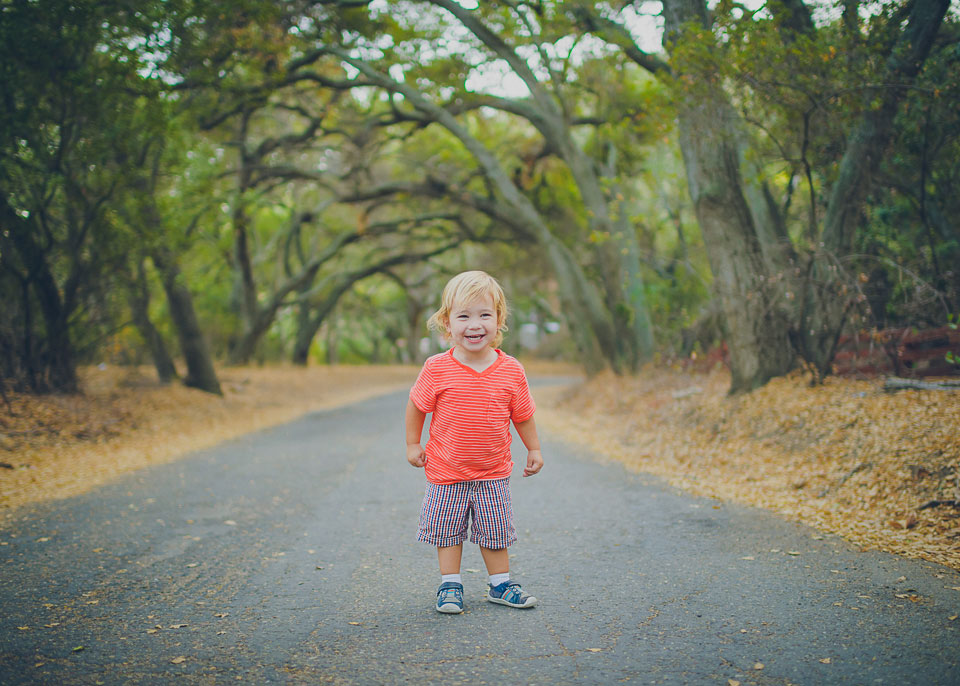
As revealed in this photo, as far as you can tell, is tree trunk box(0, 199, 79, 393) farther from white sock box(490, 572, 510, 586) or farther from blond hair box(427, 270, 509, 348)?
white sock box(490, 572, 510, 586)

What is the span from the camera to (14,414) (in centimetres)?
945

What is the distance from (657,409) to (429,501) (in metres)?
7.85

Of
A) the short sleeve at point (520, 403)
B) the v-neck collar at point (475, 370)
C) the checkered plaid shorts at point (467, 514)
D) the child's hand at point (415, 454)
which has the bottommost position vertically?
the checkered plaid shorts at point (467, 514)

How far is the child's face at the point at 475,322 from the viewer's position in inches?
141

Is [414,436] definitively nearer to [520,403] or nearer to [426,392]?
[426,392]

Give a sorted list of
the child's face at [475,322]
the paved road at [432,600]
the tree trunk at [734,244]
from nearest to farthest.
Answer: the paved road at [432,600] < the child's face at [475,322] < the tree trunk at [734,244]

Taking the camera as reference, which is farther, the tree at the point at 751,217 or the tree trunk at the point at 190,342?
the tree trunk at the point at 190,342

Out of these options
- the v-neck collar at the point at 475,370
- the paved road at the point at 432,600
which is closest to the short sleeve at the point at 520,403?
the v-neck collar at the point at 475,370

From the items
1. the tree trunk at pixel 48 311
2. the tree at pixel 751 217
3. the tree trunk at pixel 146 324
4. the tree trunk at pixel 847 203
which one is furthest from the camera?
the tree trunk at pixel 146 324

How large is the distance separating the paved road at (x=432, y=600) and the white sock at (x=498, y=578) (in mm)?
110

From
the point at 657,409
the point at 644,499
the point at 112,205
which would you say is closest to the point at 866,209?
the point at 657,409

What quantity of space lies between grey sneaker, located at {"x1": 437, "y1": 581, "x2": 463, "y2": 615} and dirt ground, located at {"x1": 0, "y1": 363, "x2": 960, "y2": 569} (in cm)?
255

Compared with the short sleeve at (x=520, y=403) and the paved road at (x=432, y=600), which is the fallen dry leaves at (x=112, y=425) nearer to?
the paved road at (x=432, y=600)

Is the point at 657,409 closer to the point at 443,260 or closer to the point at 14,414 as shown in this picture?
the point at 14,414
